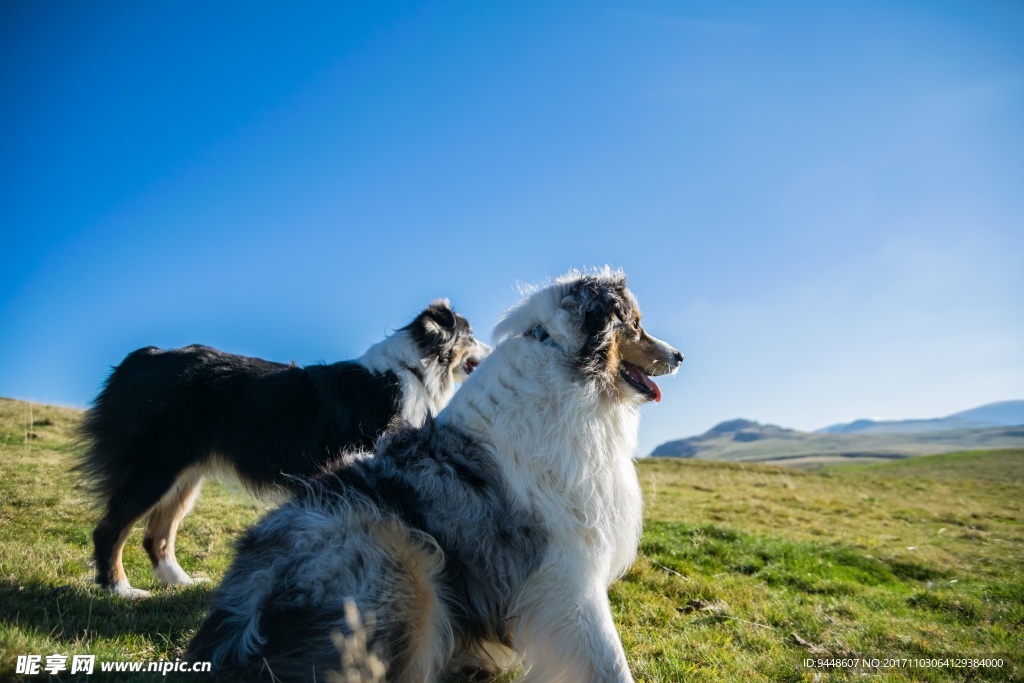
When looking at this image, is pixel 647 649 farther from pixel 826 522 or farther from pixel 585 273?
pixel 826 522

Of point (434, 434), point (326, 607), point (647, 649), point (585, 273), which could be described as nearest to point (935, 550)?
point (647, 649)

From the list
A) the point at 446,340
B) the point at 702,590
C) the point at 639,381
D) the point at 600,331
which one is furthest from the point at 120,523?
the point at 702,590

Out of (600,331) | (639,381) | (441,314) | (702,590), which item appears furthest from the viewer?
(441,314)

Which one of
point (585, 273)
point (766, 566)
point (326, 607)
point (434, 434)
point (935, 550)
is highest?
point (585, 273)

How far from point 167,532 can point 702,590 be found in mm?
6022

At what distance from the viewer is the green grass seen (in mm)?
4398

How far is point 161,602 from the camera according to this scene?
4.98 m

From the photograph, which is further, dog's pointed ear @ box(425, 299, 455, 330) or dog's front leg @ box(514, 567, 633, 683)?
dog's pointed ear @ box(425, 299, 455, 330)

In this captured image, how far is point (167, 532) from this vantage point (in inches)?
240

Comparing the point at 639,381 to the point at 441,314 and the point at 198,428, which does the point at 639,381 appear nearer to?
the point at 441,314

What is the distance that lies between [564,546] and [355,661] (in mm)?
1370

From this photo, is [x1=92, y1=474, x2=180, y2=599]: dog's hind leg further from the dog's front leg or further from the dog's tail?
the dog's front leg

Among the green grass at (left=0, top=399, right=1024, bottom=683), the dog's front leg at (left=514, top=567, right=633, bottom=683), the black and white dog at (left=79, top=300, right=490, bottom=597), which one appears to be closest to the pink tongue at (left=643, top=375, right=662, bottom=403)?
the dog's front leg at (left=514, top=567, right=633, bottom=683)

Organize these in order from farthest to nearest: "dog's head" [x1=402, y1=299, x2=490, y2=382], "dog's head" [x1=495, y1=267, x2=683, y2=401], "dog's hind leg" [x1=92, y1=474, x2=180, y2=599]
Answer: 1. "dog's head" [x1=402, y1=299, x2=490, y2=382]
2. "dog's hind leg" [x1=92, y1=474, x2=180, y2=599]
3. "dog's head" [x1=495, y1=267, x2=683, y2=401]
